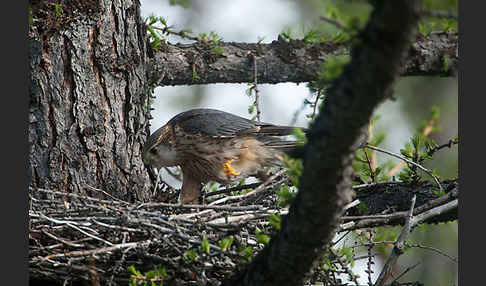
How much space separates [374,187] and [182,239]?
4.89 ft

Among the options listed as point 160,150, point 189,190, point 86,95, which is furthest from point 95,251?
point 189,190

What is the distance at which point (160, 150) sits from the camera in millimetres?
4355

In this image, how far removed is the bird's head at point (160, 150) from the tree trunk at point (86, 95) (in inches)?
6.9

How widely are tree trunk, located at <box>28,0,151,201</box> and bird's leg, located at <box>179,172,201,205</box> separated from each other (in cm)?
53

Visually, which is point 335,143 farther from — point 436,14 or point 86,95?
point 86,95

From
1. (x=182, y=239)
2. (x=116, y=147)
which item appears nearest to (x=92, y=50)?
(x=116, y=147)

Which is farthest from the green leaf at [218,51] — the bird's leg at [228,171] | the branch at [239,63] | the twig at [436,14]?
the twig at [436,14]

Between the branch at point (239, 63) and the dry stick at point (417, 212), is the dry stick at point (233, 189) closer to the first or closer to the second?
the branch at point (239, 63)

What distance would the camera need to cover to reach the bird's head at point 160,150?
13.4 ft

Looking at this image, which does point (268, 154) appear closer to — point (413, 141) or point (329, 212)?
point (413, 141)

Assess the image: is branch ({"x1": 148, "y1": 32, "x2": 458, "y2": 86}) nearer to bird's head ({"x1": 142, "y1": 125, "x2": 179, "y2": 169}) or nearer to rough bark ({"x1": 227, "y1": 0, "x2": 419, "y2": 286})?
bird's head ({"x1": 142, "y1": 125, "x2": 179, "y2": 169})

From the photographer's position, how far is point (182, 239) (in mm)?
2719

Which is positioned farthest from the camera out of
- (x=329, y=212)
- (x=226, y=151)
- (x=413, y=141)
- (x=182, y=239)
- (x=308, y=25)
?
(x=226, y=151)

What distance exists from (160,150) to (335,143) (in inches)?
107
